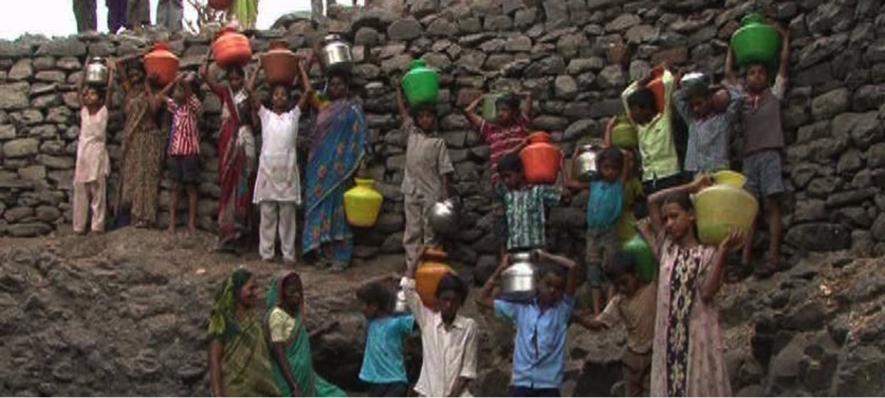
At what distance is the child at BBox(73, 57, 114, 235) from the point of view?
1227cm

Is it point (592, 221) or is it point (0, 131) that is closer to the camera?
point (592, 221)

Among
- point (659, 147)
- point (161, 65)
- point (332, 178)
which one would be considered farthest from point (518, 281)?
point (161, 65)

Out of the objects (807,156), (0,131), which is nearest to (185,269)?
(0,131)

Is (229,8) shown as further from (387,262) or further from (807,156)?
(807,156)

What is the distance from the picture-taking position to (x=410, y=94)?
37.7 feet

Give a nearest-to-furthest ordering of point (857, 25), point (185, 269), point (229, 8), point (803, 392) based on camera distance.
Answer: point (803, 392) → point (857, 25) → point (185, 269) → point (229, 8)

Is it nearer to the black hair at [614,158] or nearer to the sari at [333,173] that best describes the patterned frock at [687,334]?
the black hair at [614,158]

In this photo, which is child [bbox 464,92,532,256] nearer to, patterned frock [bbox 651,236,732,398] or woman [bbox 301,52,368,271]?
woman [bbox 301,52,368,271]

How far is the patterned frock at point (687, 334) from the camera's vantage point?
690cm

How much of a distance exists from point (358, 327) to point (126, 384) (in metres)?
1.56

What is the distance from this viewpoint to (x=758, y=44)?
9867 mm

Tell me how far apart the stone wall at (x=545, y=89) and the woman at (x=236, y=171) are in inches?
16.7

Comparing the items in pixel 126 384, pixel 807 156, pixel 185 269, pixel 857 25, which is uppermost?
pixel 857 25

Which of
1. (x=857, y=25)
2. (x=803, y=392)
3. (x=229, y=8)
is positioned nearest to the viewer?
(x=803, y=392)
